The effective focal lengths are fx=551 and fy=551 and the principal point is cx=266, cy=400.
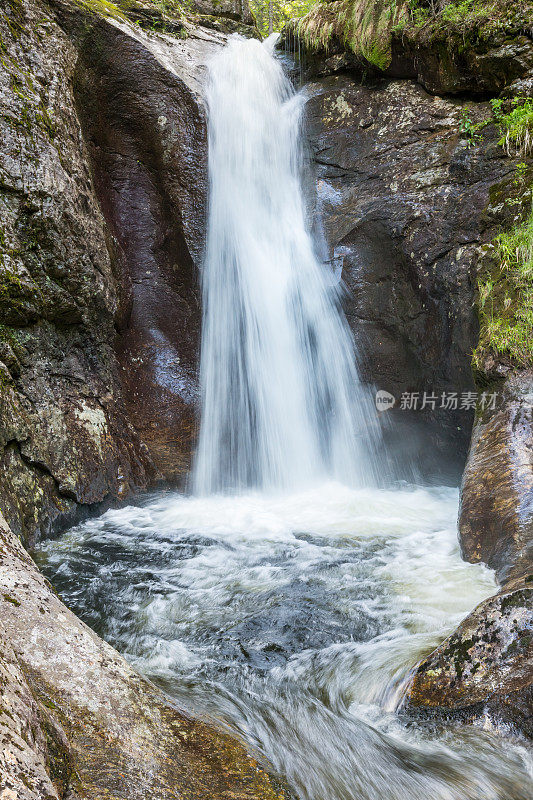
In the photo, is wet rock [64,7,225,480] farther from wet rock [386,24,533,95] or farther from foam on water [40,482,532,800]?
wet rock [386,24,533,95]

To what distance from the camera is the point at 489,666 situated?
2.57m

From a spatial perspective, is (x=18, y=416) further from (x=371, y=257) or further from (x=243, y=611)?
(x=371, y=257)

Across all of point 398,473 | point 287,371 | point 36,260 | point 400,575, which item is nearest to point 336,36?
point 287,371

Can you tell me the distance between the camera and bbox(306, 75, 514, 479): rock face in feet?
21.3

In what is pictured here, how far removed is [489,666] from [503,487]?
195 centimetres

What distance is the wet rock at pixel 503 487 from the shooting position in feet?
12.7

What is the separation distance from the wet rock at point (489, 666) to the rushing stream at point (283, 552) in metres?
0.10

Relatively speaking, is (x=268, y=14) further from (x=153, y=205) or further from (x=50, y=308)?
(x=50, y=308)

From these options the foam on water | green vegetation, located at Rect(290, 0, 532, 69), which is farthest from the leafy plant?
the foam on water

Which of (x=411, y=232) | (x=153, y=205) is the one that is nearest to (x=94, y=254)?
(x=153, y=205)

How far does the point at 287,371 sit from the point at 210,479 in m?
1.75

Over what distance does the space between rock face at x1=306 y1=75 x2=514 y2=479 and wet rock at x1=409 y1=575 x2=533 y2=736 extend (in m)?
4.11

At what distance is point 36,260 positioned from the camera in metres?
5.30

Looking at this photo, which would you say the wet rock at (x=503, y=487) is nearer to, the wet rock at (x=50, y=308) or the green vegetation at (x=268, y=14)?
the wet rock at (x=50, y=308)
